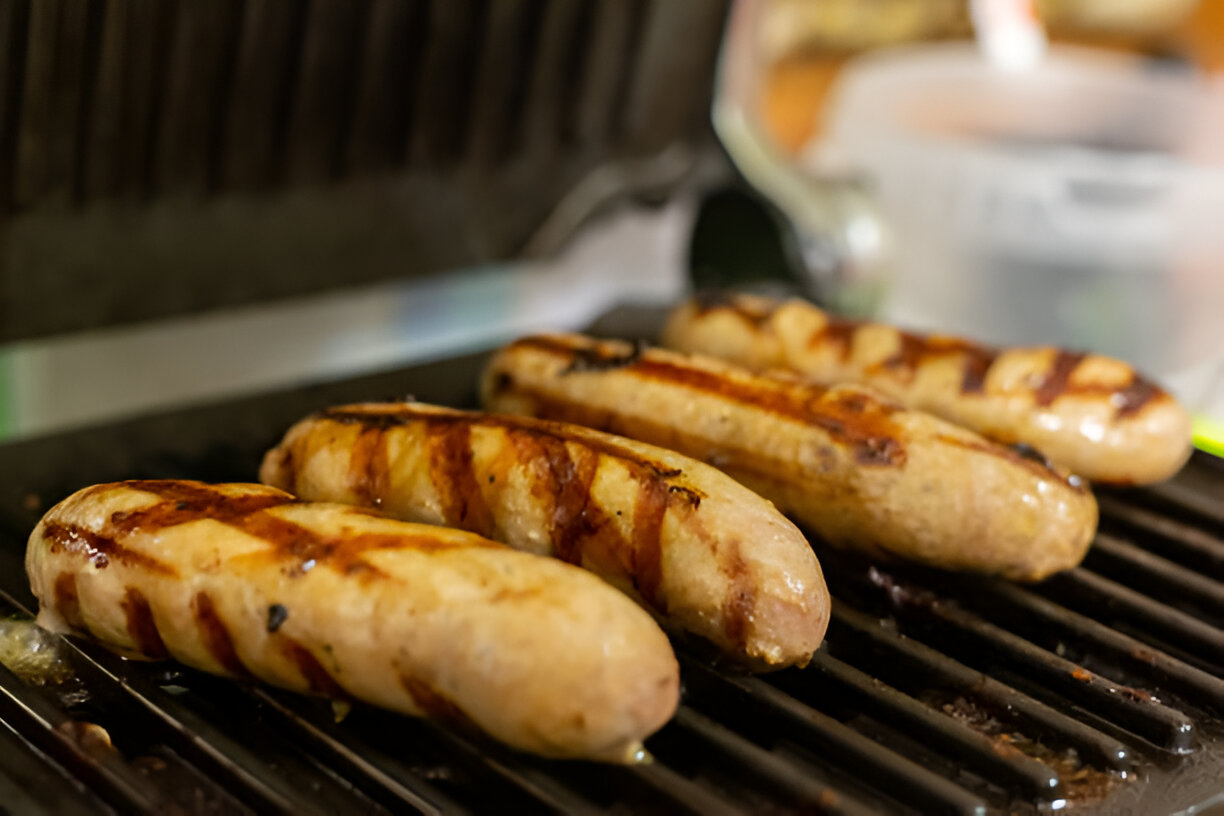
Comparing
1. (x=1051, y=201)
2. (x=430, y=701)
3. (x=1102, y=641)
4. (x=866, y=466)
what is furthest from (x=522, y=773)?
(x=1051, y=201)

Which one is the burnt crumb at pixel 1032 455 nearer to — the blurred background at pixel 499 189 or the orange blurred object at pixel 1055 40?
the blurred background at pixel 499 189

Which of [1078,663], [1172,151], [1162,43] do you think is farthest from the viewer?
[1162,43]

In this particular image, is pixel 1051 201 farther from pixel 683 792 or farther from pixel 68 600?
pixel 68 600

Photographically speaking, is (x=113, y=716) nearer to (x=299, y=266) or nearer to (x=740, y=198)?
(x=299, y=266)

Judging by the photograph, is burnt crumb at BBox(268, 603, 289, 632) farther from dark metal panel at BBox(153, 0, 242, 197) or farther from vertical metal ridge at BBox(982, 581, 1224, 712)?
dark metal panel at BBox(153, 0, 242, 197)

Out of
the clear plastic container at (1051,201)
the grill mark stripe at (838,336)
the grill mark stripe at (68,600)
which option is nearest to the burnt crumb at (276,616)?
the grill mark stripe at (68,600)

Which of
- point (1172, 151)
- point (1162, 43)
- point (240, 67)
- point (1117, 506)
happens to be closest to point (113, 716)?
point (240, 67)

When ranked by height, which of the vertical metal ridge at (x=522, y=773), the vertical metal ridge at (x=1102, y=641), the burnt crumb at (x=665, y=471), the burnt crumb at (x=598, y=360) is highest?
the burnt crumb at (x=665, y=471)
